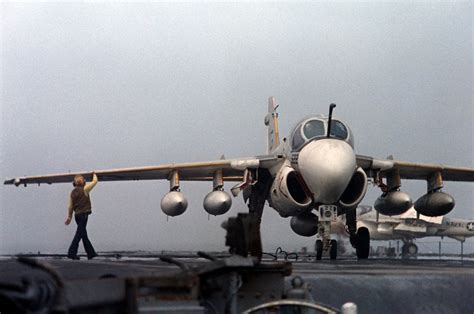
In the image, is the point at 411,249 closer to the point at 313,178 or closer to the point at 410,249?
the point at 410,249

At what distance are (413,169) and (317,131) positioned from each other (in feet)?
20.2

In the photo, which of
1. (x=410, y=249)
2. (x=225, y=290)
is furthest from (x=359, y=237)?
(x=410, y=249)

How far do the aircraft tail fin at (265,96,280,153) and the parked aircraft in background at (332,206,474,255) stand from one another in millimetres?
21279

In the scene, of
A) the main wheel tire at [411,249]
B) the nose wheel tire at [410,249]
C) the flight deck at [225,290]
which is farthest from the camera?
the main wheel tire at [411,249]

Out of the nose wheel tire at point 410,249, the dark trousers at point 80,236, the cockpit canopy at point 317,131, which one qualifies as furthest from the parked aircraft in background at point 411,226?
the dark trousers at point 80,236

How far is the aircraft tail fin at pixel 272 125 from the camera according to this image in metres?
25.9

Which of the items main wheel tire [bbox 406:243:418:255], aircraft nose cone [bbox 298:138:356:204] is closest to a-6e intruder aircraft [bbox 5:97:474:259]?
aircraft nose cone [bbox 298:138:356:204]

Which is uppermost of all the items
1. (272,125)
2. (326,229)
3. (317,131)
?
(272,125)

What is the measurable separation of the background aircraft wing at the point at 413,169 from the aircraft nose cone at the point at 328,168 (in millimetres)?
3313

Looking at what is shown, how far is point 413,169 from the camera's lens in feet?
71.6

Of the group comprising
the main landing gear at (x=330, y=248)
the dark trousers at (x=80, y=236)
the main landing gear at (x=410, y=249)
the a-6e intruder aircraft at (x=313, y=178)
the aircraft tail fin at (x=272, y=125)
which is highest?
the aircraft tail fin at (x=272, y=125)

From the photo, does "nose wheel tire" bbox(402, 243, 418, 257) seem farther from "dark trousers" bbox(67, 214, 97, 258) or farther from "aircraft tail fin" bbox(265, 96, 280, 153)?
"dark trousers" bbox(67, 214, 97, 258)

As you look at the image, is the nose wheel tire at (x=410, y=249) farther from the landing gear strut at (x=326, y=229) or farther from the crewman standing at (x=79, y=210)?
the crewman standing at (x=79, y=210)

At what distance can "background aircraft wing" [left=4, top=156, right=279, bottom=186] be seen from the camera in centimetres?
1998
